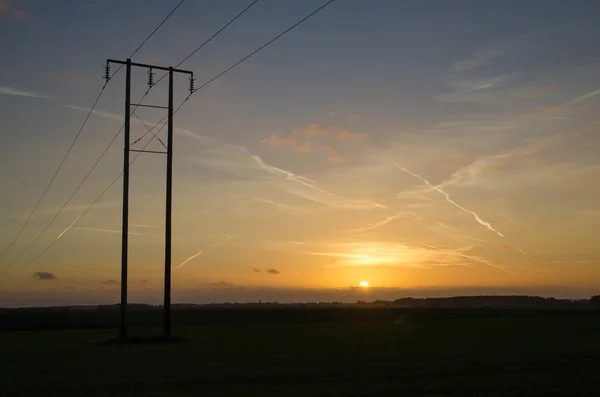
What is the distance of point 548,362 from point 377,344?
16.1 m

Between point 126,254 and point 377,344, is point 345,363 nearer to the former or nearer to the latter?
point 377,344

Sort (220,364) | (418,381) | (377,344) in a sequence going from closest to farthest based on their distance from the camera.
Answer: (418,381), (220,364), (377,344)

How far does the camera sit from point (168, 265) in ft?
159

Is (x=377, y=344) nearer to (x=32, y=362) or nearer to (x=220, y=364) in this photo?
(x=220, y=364)

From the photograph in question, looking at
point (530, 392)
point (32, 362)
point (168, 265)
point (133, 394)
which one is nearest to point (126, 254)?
point (168, 265)

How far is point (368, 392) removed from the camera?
76.0 ft

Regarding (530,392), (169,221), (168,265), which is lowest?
(530,392)

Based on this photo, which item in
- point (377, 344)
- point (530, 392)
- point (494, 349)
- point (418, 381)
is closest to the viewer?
point (530, 392)

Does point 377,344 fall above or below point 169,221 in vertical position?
below

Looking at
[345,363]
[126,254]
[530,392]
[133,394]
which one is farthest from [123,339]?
[530,392]

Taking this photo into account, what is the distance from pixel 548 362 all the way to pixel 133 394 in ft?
65.1

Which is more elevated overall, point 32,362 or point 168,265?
point 168,265

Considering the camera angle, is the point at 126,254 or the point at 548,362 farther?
the point at 126,254

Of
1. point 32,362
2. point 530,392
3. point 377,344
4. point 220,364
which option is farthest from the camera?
point 377,344
